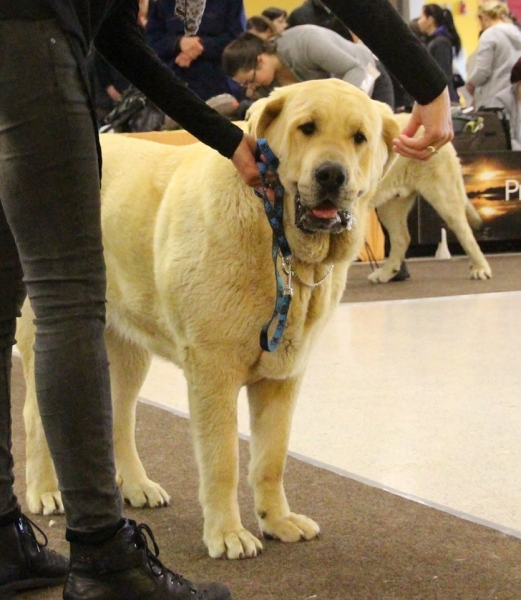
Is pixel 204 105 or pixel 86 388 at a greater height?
pixel 204 105

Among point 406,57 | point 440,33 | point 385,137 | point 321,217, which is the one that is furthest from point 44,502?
point 440,33

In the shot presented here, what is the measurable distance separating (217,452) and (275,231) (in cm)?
47

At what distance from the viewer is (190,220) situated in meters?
2.02

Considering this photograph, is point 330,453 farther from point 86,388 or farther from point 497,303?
point 497,303

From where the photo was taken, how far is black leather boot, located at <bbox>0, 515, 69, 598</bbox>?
65.4 inches

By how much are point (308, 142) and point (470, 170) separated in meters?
6.02

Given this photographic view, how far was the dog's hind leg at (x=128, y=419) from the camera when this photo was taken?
2246 millimetres

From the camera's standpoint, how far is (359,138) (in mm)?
1899

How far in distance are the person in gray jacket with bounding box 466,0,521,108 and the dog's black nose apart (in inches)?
292

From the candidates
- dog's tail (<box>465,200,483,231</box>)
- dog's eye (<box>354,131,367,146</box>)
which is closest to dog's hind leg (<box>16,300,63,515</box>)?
dog's eye (<box>354,131,367,146</box>)

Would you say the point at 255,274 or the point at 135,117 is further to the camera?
the point at 135,117

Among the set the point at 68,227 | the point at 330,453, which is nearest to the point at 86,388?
the point at 68,227

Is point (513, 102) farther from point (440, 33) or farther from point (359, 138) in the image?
point (359, 138)

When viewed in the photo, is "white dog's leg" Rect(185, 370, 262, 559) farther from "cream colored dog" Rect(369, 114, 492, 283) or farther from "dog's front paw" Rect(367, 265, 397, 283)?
"dog's front paw" Rect(367, 265, 397, 283)
